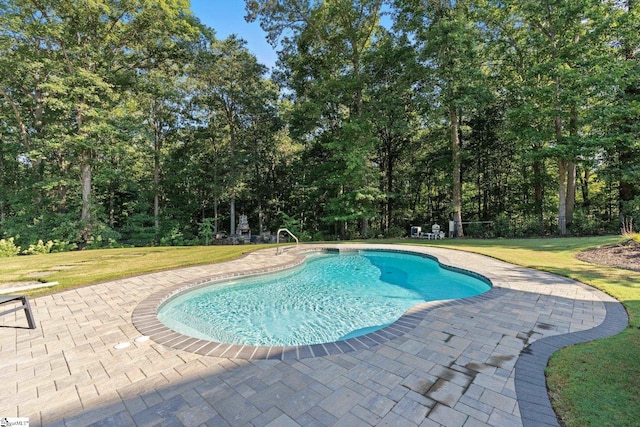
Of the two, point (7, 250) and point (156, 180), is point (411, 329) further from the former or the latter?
point (156, 180)

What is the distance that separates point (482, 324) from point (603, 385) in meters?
1.19

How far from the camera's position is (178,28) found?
520 inches

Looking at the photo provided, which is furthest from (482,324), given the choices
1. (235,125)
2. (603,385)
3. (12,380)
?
(235,125)

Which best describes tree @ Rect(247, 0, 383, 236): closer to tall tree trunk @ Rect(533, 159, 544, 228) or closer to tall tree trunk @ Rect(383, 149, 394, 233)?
tall tree trunk @ Rect(383, 149, 394, 233)

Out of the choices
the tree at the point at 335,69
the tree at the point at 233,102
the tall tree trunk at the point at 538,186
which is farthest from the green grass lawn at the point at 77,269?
the tall tree trunk at the point at 538,186

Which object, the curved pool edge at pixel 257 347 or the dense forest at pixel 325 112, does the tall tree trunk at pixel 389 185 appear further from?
the curved pool edge at pixel 257 347

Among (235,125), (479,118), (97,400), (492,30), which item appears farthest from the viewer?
(235,125)

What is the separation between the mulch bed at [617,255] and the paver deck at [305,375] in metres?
3.73

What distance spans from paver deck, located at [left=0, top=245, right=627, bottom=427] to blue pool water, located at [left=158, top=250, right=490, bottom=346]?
0.97 metres

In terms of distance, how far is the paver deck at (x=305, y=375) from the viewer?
1.83 m

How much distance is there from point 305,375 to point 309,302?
9.85ft

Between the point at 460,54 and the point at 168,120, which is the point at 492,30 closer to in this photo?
the point at 460,54

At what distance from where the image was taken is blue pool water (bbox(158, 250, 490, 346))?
3.99 metres

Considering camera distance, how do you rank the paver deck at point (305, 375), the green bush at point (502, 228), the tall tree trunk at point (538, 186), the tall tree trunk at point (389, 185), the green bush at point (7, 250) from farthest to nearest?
1. the tall tree trunk at point (389, 185)
2. the tall tree trunk at point (538, 186)
3. the green bush at point (502, 228)
4. the green bush at point (7, 250)
5. the paver deck at point (305, 375)
